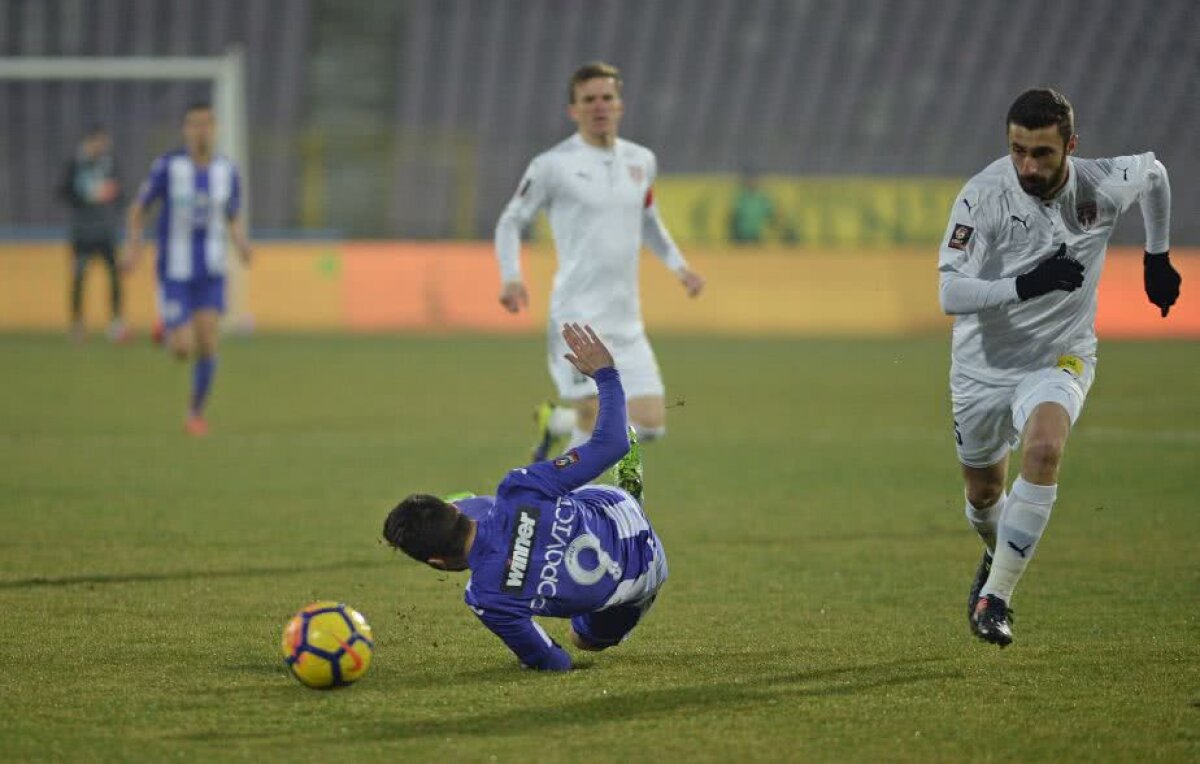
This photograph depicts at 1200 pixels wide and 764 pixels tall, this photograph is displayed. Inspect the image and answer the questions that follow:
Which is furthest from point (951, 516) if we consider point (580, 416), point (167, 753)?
point (167, 753)

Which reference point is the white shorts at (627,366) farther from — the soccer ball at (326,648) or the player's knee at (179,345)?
the player's knee at (179,345)

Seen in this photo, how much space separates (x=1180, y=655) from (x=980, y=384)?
3.69ft

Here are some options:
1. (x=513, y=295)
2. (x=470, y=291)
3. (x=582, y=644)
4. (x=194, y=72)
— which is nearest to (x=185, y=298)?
(x=513, y=295)

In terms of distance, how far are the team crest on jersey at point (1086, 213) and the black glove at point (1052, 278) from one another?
1.36ft


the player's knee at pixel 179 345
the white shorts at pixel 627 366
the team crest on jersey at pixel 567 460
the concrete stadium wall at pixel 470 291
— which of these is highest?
the team crest on jersey at pixel 567 460

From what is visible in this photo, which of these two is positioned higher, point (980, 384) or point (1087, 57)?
point (980, 384)

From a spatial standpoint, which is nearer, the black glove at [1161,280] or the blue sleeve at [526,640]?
the blue sleeve at [526,640]

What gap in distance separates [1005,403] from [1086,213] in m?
0.70

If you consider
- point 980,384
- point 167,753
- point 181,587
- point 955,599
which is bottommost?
point 181,587

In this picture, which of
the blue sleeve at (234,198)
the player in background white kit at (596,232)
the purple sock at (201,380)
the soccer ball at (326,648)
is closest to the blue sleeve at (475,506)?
the soccer ball at (326,648)

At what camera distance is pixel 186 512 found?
9516mm

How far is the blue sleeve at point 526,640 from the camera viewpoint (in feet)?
18.0

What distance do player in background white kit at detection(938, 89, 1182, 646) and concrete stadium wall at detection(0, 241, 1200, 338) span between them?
60.1 ft

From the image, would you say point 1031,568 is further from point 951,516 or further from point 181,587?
point 181,587
